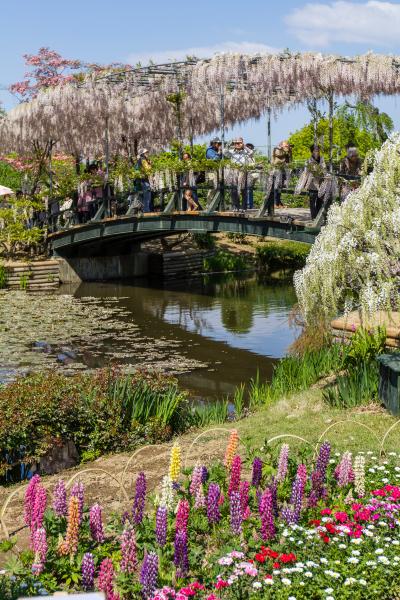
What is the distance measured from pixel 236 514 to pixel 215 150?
47.9 feet

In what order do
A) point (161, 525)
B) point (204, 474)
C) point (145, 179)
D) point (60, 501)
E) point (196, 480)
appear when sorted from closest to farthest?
point (161, 525) → point (60, 501) → point (196, 480) → point (204, 474) → point (145, 179)

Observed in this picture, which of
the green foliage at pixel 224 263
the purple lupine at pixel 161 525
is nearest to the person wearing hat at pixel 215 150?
the green foliage at pixel 224 263

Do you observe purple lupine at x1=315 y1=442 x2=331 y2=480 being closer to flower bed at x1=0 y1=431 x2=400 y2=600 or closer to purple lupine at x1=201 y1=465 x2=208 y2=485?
flower bed at x1=0 y1=431 x2=400 y2=600

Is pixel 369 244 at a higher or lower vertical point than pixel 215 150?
lower

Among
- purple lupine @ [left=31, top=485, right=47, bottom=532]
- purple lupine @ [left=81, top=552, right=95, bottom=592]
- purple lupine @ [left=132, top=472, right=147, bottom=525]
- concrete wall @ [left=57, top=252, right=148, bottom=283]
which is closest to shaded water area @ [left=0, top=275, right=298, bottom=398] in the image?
concrete wall @ [left=57, top=252, right=148, bottom=283]

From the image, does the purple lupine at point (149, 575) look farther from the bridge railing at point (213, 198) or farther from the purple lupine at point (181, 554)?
the bridge railing at point (213, 198)

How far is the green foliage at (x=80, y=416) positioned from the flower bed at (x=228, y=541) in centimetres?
229

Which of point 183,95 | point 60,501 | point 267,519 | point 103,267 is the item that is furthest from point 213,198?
point 267,519

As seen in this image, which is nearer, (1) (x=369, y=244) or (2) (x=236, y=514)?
(2) (x=236, y=514)

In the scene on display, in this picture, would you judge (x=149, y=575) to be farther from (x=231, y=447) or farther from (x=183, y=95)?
(x=183, y=95)

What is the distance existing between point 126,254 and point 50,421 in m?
19.8

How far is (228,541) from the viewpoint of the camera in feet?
18.4

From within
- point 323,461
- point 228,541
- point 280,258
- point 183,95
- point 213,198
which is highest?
point 183,95

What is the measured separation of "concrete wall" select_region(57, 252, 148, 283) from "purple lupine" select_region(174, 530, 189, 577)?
71.3 feet
